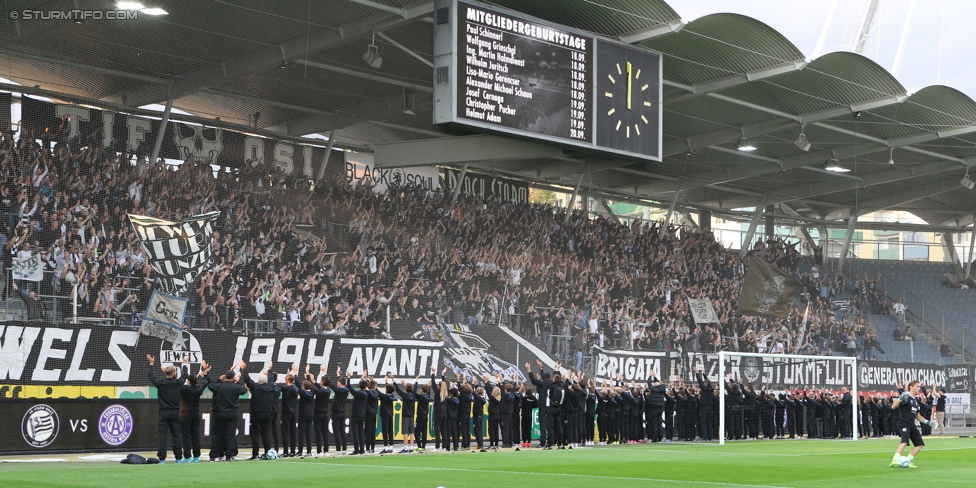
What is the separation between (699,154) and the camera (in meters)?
37.9

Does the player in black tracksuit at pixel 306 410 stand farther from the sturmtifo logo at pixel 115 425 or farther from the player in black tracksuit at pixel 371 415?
the sturmtifo logo at pixel 115 425

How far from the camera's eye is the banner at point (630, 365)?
31.0 metres

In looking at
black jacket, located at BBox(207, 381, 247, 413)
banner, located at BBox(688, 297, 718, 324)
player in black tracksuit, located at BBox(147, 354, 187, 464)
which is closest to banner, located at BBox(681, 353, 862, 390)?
banner, located at BBox(688, 297, 718, 324)

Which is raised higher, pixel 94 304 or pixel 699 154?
pixel 699 154

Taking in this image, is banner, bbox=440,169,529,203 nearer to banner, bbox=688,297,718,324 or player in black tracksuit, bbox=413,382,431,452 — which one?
banner, bbox=688,297,718,324

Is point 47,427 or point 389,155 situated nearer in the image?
point 47,427

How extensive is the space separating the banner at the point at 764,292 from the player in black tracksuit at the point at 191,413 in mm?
24164

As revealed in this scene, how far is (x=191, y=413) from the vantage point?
57.2ft

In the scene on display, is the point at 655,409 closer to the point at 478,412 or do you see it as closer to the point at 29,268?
the point at 478,412

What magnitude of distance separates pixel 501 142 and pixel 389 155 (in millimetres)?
3433

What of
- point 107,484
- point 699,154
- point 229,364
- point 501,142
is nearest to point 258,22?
point 501,142

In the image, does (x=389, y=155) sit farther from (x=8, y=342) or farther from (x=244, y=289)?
(x=8, y=342)

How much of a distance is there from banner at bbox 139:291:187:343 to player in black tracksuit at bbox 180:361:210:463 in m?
5.06

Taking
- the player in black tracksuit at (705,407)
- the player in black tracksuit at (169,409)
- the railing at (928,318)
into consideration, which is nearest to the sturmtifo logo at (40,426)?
the player in black tracksuit at (169,409)
